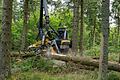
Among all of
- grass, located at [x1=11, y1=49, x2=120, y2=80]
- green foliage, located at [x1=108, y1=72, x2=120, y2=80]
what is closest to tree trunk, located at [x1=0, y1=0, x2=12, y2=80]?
grass, located at [x1=11, y1=49, x2=120, y2=80]

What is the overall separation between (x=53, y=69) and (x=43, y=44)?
3.22 m

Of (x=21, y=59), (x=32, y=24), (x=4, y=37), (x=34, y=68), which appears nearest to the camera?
(x=4, y=37)

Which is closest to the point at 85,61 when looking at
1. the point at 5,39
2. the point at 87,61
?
the point at 87,61

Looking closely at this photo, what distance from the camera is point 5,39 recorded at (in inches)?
392

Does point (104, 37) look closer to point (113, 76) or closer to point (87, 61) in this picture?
point (113, 76)

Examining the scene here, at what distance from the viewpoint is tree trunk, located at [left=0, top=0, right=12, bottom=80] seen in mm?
→ 9891

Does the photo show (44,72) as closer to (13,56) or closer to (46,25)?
(13,56)

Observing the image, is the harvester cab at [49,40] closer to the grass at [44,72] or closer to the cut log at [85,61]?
the cut log at [85,61]

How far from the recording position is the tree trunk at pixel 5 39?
9.89 m


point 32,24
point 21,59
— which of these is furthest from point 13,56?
point 32,24

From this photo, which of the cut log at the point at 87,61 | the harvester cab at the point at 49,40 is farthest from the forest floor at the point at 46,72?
the harvester cab at the point at 49,40

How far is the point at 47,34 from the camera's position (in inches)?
640

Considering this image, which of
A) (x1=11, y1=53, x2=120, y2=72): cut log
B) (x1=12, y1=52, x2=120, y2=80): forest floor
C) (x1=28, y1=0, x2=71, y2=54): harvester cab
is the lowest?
(x1=12, y1=52, x2=120, y2=80): forest floor

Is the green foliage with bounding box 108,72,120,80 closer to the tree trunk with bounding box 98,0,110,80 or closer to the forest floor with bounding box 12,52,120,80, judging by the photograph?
the forest floor with bounding box 12,52,120,80
